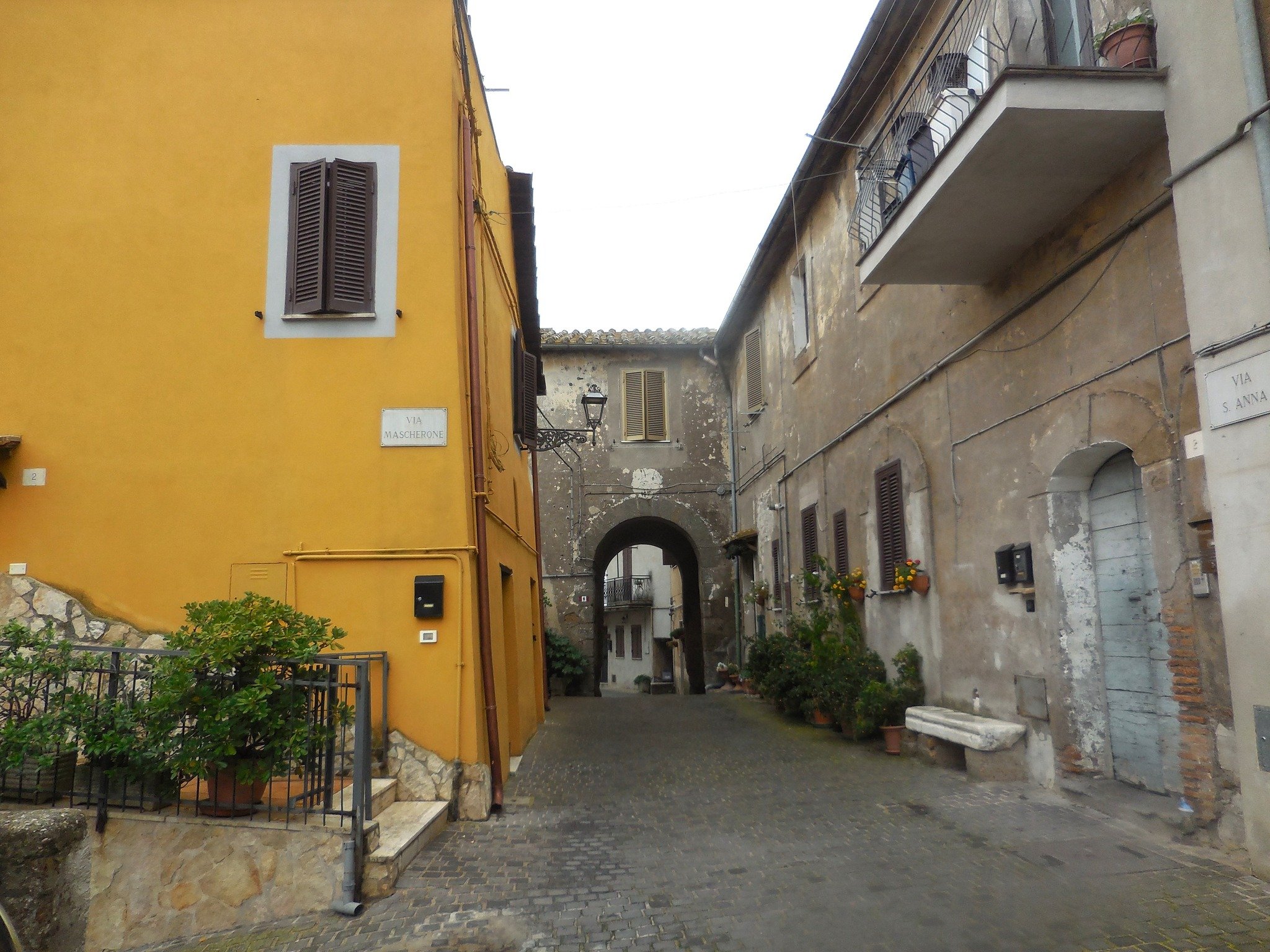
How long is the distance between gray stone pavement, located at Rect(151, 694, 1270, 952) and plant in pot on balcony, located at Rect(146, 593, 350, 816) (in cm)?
85

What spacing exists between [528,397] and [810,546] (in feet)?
16.1

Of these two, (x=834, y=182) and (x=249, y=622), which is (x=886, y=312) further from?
(x=249, y=622)

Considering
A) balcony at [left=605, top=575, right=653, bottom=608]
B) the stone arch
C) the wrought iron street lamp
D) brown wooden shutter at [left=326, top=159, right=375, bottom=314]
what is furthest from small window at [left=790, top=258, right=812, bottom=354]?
balcony at [left=605, top=575, right=653, bottom=608]

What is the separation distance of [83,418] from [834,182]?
917 cm

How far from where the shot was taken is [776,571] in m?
15.6

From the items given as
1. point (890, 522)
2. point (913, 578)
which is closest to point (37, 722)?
point (913, 578)

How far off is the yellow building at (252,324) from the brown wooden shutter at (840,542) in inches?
217

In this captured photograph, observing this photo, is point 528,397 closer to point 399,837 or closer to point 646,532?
point 399,837

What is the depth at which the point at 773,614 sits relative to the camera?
15.6 meters

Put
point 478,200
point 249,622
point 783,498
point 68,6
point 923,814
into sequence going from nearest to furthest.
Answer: point 249,622
point 923,814
point 68,6
point 478,200
point 783,498

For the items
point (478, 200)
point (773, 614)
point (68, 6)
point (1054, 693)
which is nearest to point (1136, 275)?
point (1054, 693)

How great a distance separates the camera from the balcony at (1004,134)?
17.9 ft

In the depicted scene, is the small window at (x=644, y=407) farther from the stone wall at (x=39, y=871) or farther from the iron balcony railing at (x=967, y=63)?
the stone wall at (x=39, y=871)

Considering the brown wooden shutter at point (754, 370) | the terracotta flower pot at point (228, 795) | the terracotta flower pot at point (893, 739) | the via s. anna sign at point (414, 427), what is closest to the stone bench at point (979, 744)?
the terracotta flower pot at point (893, 739)
